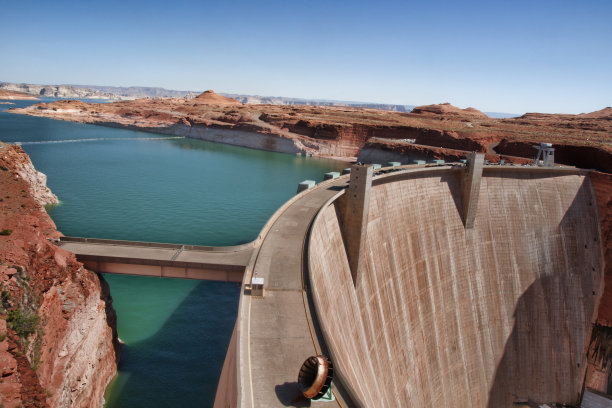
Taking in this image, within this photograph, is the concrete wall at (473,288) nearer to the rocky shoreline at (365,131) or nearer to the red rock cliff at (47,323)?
the red rock cliff at (47,323)

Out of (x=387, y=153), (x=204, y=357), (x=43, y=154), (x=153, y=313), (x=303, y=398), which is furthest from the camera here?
(x=387, y=153)

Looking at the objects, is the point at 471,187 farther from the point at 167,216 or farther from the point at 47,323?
the point at 167,216

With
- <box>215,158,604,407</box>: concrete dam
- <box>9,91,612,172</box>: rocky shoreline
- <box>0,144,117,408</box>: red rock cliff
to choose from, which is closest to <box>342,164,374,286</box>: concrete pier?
<box>215,158,604,407</box>: concrete dam

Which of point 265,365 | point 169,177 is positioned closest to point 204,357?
point 265,365

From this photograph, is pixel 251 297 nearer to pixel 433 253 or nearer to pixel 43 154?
pixel 433 253

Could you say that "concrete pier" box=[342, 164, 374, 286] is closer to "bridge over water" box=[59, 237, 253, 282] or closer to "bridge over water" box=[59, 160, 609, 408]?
"bridge over water" box=[59, 160, 609, 408]

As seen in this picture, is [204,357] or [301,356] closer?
[301,356]

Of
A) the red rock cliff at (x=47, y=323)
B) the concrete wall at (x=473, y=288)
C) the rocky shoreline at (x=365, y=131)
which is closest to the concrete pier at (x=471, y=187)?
the concrete wall at (x=473, y=288)

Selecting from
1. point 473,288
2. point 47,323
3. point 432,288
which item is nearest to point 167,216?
point 47,323
